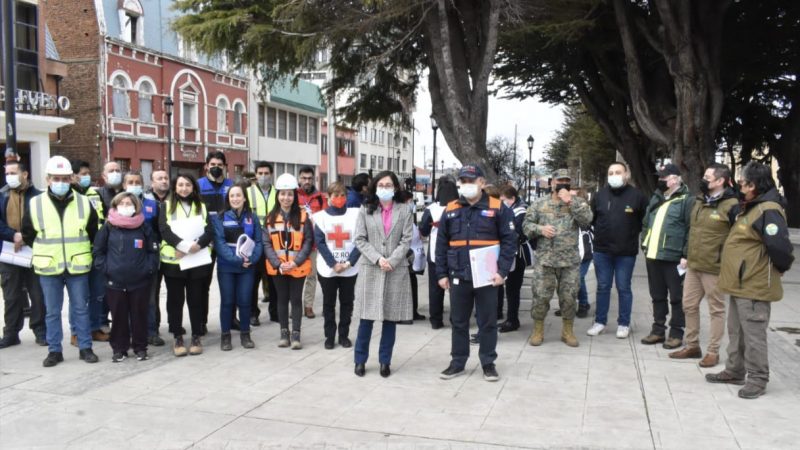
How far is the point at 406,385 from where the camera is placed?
5609 mm

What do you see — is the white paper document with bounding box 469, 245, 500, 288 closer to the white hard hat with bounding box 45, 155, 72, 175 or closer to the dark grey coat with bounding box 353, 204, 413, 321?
the dark grey coat with bounding box 353, 204, 413, 321

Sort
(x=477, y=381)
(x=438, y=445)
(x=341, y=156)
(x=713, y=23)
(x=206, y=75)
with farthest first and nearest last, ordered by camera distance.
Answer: (x=341, y=156) → (x=206, y=75) → (x=713, y=23) → (x=477, y=381) → (x=438, y=445)

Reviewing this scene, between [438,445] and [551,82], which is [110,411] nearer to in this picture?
[438,445]

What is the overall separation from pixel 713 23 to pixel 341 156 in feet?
145

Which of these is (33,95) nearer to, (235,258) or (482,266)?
(235,258)

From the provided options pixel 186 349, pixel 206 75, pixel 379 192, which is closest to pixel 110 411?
pixel 186 349

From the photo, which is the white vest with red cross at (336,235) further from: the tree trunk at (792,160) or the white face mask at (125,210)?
the tree trunk at (792,160)

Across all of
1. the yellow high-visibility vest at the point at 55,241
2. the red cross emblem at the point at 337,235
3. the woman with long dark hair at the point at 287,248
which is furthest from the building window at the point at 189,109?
the red cross emblem at the point at 337,235

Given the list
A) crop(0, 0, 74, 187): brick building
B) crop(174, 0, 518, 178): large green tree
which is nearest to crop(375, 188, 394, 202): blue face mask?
crop(174, 0, 518, 178): large green tree

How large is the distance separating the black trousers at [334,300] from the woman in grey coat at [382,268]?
947 millimetres

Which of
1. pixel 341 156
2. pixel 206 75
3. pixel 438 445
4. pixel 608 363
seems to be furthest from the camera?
pixel 341 156

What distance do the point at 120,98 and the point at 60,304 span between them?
25.7 metres

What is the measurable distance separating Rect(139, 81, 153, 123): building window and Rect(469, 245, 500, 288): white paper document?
28.3 meters

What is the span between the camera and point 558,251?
6.93 m
